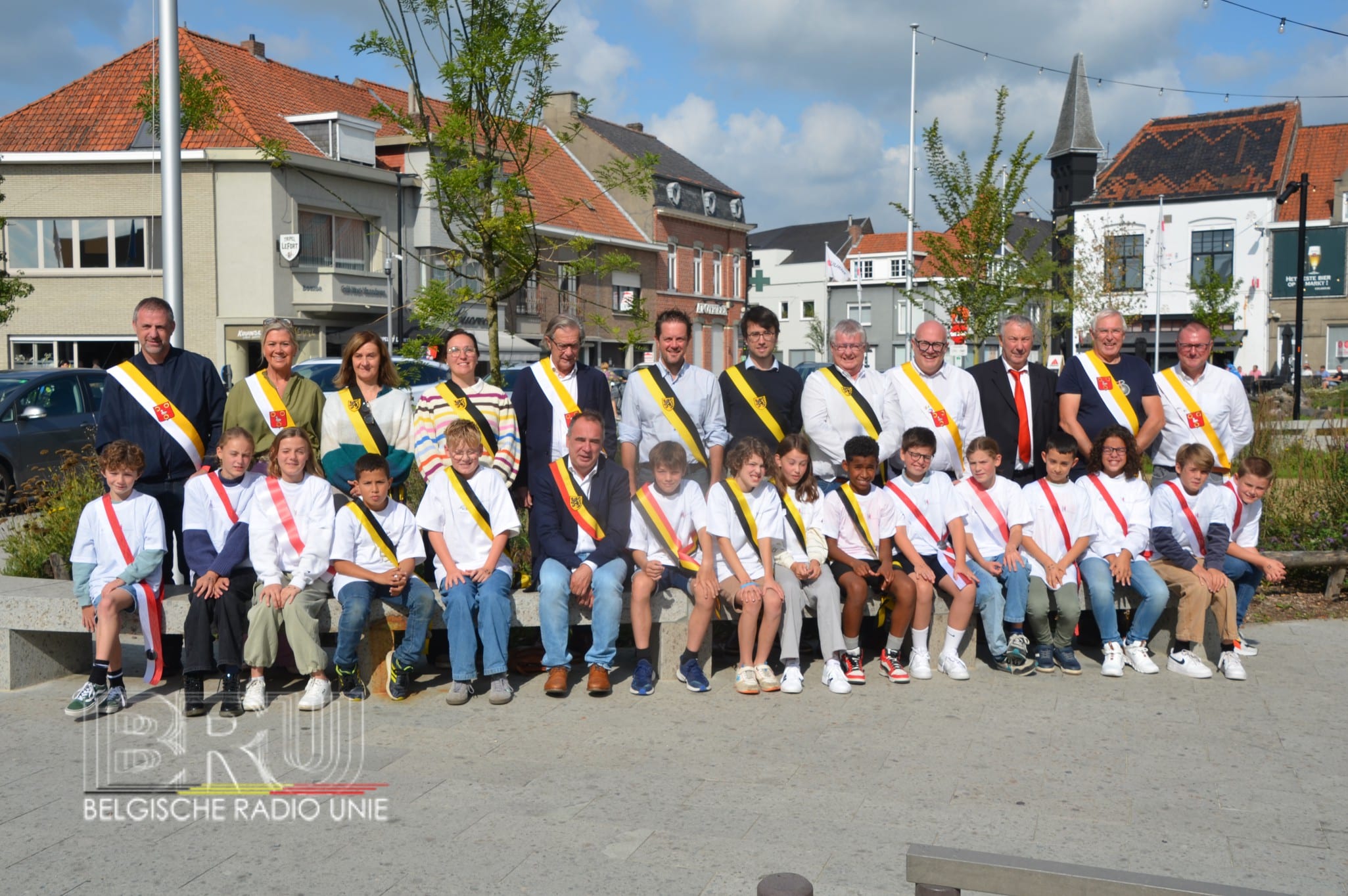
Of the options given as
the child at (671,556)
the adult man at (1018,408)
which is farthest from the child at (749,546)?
the adult man at (1018,408)

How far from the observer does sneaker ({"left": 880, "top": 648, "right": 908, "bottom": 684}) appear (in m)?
6.64

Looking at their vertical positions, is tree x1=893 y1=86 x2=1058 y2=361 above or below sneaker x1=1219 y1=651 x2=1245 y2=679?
above

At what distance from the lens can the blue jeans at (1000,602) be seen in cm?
674

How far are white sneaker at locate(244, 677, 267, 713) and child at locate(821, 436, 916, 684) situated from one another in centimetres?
321

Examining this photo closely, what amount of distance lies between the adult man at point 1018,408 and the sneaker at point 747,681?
7.44ft

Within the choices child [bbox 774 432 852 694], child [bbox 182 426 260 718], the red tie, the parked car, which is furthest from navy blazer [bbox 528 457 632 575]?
the parked car

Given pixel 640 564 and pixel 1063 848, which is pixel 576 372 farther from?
pixel 1063 848

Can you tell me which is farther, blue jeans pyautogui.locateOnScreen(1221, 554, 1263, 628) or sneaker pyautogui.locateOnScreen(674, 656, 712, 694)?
blue jeans pyautogui.locateOnScreen(1221, 554, 1263, 628)

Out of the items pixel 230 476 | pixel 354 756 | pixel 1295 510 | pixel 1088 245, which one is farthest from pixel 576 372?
pixel 1088 245

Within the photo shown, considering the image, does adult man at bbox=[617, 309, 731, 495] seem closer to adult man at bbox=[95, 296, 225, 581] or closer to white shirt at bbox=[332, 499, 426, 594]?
white shirt at bbox=[332, 499, 426, 594]

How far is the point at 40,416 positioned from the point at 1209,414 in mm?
13002

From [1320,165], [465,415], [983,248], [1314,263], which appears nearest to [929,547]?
[465,415]

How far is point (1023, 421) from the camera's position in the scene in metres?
7.59

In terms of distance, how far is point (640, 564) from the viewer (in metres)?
6.51
